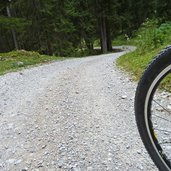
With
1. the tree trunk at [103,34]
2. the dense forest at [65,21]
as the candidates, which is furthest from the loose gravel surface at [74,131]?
the tree trunk at [103,34]

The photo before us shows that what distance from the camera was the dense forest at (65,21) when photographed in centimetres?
2539

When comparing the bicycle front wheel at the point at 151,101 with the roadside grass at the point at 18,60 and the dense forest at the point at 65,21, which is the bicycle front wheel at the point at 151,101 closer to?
the roadside grass at the point at 18,60

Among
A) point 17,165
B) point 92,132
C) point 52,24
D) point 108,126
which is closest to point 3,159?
point 17,165

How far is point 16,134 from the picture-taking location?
4.21 m

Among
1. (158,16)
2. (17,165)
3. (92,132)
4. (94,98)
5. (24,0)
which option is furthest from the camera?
(24,0)

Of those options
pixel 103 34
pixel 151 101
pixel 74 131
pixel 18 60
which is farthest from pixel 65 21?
pixel 151 101

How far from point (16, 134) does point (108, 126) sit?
1.34 metres

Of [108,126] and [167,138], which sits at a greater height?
[167,138]

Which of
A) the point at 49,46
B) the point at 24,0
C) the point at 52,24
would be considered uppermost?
the point at 24,0

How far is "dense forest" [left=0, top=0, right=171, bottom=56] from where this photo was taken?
25.4m

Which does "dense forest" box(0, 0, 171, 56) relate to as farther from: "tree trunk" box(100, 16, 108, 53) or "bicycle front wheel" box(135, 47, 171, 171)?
"bicycle front wheel" box(135, 47, 171, 171)

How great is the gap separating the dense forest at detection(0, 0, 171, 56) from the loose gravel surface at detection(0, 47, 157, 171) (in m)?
17.3

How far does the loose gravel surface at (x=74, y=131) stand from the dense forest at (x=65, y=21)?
680 inches

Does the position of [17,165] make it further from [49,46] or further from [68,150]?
[49,46]
